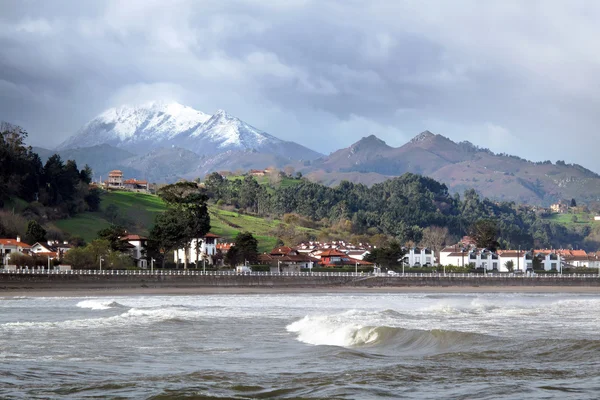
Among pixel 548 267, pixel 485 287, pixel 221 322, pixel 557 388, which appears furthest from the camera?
pixel 548 267

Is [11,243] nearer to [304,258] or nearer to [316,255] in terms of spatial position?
[304,258]

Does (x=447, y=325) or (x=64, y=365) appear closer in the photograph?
(x=64, y=365)

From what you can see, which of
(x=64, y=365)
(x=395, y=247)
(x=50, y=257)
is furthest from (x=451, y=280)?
(x=64, y=365)

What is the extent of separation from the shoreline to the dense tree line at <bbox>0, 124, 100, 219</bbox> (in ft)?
148

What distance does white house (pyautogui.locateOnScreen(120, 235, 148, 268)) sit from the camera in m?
92.8

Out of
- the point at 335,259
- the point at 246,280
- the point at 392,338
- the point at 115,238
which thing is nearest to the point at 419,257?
the point at 335,259

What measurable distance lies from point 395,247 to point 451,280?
17.0 meters

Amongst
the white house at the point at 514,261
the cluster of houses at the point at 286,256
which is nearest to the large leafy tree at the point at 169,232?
the cluster of houses at the point at 286,256

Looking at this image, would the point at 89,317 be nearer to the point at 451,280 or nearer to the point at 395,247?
the point at 451,280

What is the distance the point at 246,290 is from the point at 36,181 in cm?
5420

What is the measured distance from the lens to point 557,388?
50.5 ft

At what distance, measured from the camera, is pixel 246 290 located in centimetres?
7431

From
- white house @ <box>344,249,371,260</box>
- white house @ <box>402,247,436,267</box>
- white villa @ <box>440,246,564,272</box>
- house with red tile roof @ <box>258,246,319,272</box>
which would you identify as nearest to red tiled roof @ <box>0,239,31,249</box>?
house with red tile roof @ <box>258,246,319,272</box>

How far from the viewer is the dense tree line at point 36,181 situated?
367 feet
